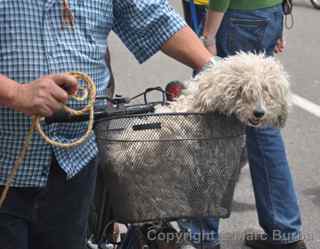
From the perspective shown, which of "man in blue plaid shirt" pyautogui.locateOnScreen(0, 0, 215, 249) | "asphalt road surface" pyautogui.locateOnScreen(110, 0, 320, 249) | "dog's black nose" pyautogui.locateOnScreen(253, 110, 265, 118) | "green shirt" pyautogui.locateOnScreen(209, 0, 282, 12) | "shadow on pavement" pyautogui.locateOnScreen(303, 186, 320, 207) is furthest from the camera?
"shadow on pavement" pyautogui.locateOnScreen(303, 186, 320, 207)

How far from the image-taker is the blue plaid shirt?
2.33 metres

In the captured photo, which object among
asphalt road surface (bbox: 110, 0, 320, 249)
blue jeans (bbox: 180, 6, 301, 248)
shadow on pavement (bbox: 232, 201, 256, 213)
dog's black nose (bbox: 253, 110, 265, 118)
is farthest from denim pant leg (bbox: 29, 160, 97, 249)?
shadow on pavement (bbox: 232, 201, 256, 213)

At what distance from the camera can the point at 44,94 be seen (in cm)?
204

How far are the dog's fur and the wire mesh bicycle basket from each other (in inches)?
2.1

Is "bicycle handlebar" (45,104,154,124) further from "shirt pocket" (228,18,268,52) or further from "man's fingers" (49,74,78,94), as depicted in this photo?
"shirt pocket" (228,18,268,52)

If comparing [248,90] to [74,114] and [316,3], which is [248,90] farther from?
[316,3]

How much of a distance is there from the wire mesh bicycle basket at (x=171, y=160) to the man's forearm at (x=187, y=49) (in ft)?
0.94

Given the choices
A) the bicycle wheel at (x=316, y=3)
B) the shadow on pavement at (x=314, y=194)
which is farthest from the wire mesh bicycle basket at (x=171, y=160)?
the bicycle wheel at (x=316, y=3)

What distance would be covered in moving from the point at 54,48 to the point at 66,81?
0.33 m

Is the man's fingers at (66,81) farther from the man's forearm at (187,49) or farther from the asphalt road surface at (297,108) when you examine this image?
the asphalt road surface at (297,108)

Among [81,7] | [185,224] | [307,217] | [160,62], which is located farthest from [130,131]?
[160,62]

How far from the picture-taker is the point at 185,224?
9.43 feet

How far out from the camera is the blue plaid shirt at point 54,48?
2.33m

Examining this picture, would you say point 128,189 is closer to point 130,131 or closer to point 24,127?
point 130,131
